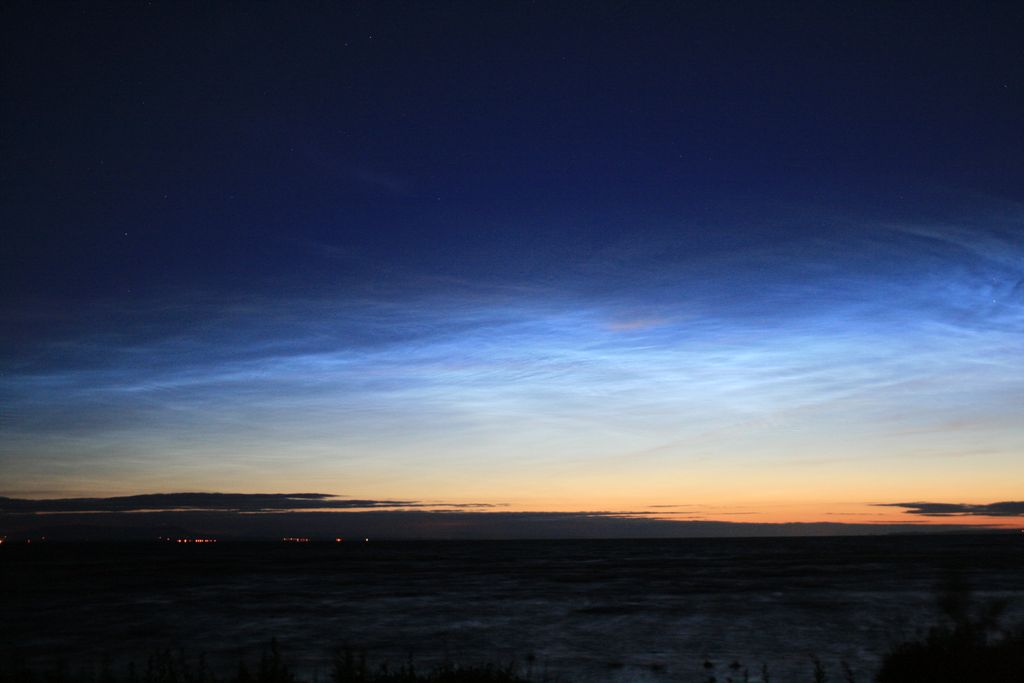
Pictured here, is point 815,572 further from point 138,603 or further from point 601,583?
point 138,603

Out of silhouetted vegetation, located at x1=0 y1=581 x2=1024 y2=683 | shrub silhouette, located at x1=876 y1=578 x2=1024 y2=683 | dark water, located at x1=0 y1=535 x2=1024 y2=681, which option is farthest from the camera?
dark water, located at x1=0 y1=535 x2=1024 y2=681

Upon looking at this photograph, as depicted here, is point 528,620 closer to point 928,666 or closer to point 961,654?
point 928,666

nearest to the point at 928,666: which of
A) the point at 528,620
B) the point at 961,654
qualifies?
the point at 961,654

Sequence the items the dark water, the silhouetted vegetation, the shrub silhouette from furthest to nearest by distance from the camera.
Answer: the dark water → the silhouetted vegetation → the shrub silhouette

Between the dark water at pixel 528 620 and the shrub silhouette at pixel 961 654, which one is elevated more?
the shrub silhouette at pixel 961 654

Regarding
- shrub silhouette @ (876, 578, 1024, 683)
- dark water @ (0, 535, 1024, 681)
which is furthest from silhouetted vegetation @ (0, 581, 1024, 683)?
dark water @ (0, 535, 1024, 681)

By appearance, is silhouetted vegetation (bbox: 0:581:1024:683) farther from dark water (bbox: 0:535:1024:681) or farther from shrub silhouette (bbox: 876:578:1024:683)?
dark water (bbox: 0:535:1024:681)

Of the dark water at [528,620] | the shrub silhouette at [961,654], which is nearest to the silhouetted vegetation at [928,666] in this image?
the shrub silhouette at [961,654]

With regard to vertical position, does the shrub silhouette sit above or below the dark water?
above

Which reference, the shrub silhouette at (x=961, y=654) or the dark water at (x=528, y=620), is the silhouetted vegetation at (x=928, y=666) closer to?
the shrub silhouette at (x=961, y=654)

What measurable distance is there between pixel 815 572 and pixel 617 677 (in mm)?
66371

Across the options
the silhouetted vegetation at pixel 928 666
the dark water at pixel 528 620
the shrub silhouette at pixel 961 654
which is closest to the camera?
the shrub silhouette at pixel 961 654

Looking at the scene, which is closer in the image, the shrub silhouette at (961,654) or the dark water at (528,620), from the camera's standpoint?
the shrub silhouette at (961,654)

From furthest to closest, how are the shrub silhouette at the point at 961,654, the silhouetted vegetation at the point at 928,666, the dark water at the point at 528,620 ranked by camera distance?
the dark water at the point at 528,620 → the silhouetted vegetation at the point at 928,666 → the shrub silhouette at the point at 961,654
